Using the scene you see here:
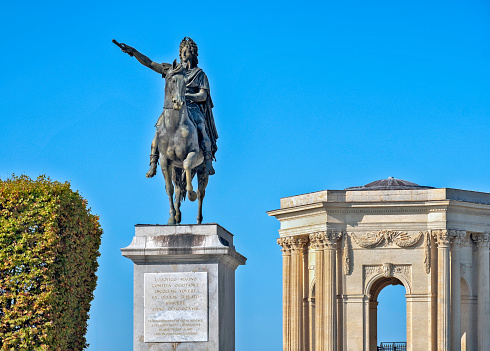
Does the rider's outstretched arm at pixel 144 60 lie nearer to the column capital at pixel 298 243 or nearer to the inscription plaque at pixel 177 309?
the inscription plaque at pixel 177 309

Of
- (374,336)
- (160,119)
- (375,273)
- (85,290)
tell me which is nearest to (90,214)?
(85,290)

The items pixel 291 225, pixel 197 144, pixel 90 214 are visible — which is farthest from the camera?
pixel 291 225

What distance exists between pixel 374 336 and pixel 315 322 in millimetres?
4079

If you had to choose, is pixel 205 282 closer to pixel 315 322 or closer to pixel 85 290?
pixel 85 290

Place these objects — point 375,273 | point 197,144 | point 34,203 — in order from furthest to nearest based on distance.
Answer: point 375,273, point 34,203, point 197,144

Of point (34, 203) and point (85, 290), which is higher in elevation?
point (34, 203)

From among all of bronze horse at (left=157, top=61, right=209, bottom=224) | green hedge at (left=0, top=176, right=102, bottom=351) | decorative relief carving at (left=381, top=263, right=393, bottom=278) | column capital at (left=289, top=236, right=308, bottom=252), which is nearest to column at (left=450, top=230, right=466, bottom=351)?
decorative relief carving at (left=381, top=263, right=393, bottom=278)

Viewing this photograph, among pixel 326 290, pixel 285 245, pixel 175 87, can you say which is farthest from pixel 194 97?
pixel 285 245

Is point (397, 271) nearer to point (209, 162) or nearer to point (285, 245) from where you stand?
point (285, 245)

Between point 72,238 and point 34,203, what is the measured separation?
168 centimetres

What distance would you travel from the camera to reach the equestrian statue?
22.2 metres

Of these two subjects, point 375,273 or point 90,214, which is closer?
point 90,214

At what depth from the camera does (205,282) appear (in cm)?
2119

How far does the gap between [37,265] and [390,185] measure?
3612 cm
